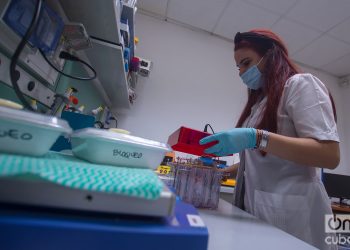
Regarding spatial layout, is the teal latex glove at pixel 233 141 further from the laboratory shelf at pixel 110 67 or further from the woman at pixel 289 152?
the laboratory shelf at pixel 110 67

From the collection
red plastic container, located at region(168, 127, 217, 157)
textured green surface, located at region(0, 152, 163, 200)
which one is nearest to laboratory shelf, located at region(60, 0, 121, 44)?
red plastic container, located at region(168, 127, 217, 157)

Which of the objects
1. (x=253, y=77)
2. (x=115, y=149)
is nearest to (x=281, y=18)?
(x=253, y=77)

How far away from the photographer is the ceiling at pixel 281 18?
198 centimetres

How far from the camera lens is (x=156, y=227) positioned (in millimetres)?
248

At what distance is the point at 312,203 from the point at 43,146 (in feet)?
2.84

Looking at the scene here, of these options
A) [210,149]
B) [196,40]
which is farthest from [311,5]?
[210,149]

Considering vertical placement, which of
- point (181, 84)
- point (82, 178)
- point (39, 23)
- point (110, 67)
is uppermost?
point (181, 84)

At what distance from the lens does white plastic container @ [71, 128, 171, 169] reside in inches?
13.8

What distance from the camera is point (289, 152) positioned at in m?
0.67

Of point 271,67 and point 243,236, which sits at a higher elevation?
point 271,67

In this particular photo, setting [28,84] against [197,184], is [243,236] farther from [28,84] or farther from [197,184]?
[28,84]

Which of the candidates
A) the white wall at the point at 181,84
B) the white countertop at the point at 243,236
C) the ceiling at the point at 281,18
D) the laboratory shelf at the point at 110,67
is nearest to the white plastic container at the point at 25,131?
the white countertop at the point at 243,236

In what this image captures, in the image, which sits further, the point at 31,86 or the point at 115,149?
the point at 31,86

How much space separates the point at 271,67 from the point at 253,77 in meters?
0.11
